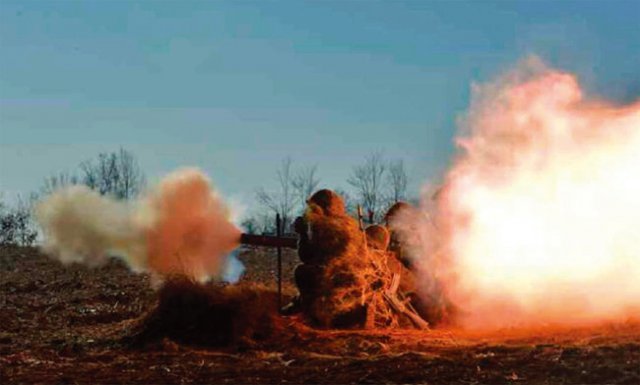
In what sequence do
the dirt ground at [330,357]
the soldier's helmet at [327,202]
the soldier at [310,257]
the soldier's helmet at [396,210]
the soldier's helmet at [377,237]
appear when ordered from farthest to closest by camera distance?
the soldier's helmet at [396,210], the soldier's helmet at [377,237], the soldier's helmet at [327,202], the soldier at [310,257], the dirt ground at [330,357]

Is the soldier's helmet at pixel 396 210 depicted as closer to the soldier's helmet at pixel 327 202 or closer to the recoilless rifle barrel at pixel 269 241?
the soldier's helmet at pixel 327 202

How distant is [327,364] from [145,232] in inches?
273

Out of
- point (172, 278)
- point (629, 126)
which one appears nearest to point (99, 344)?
point (172, 278)

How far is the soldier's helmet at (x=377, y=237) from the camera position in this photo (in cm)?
2148

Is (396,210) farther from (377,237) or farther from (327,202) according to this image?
(327,202)

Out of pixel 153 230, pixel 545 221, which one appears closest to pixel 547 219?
pixel 545 221

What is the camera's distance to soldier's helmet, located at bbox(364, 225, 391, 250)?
21.5 m

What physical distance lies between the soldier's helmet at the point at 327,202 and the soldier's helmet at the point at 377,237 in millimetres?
1037

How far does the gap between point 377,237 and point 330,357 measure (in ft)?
18.0

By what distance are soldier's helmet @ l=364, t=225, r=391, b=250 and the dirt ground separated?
2684 mm

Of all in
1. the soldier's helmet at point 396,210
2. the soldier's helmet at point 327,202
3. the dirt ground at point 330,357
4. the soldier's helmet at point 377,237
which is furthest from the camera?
the soldier's helmet at point 396,210

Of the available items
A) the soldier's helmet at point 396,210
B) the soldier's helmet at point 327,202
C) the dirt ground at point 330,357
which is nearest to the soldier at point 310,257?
the soldier's helmet at point 327,202

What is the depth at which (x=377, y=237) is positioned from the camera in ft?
70.9

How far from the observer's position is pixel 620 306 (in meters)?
20.4
